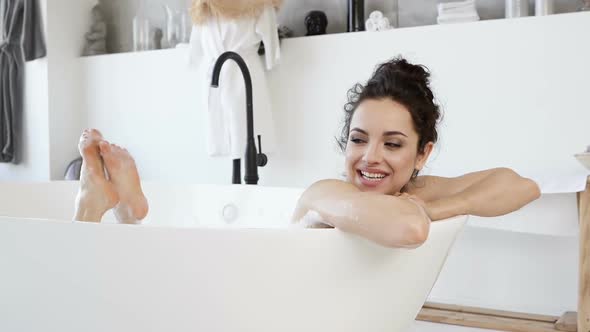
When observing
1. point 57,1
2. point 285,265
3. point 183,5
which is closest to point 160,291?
point 285,265

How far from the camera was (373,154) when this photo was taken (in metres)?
1.33

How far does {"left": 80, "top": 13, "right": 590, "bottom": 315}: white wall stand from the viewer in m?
2.48

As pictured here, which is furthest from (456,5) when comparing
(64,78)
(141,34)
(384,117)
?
(64,78)

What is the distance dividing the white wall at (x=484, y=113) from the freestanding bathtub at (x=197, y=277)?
138 centimetres

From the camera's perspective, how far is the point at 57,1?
12.4ft

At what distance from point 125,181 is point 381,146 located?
3.10 feet

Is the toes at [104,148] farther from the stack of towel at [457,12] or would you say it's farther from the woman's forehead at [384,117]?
the stack of towel at [457,12]

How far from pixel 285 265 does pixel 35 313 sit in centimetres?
49

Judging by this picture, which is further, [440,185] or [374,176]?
[440,185]

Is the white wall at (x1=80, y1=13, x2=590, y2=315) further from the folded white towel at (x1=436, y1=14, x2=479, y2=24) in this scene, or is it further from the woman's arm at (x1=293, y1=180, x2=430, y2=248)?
the woman's arm at (x1=293, y1=180, x2=430, y2=248)

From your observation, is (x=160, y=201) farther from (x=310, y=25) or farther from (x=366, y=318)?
(x=366, y=318)

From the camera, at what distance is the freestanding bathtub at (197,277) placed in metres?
1.09

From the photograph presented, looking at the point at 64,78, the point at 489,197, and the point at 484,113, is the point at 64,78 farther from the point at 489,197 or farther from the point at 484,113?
the point at 489,197

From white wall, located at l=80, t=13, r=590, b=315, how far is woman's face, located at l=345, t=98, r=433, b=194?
122 centimetres
